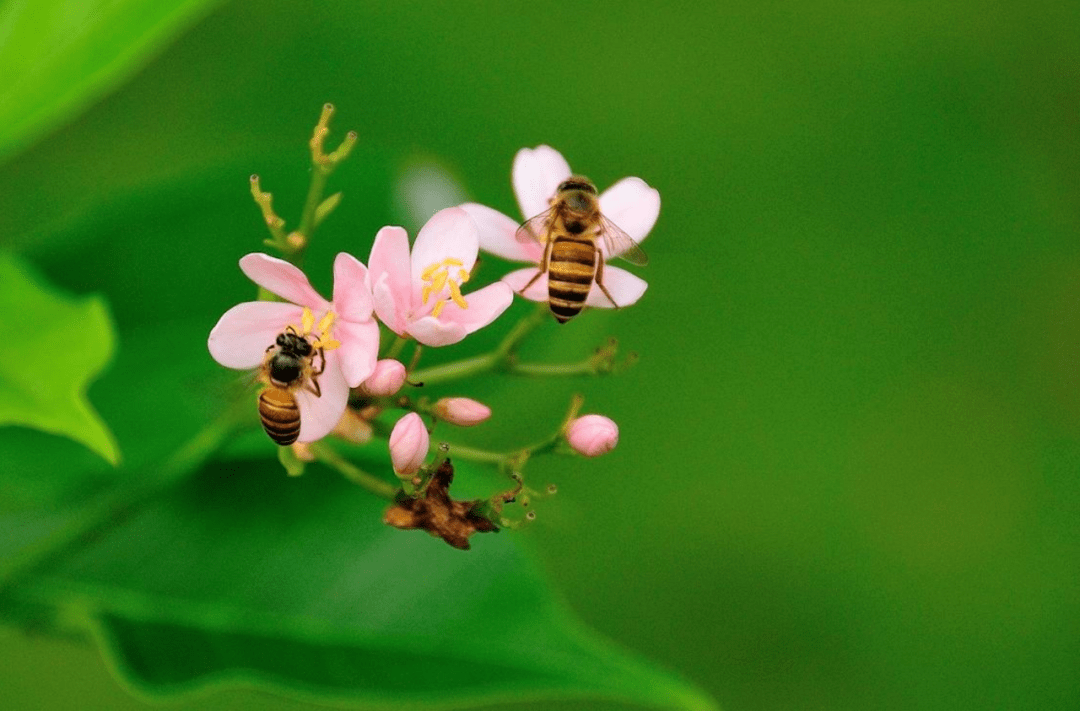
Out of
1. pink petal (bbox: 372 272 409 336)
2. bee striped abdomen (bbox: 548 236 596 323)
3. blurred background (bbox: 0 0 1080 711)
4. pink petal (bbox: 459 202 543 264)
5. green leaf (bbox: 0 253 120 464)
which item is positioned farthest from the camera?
blurred background (bbox: 0 0 1080 711)

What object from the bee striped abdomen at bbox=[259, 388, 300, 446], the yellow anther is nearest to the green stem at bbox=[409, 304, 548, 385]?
the yellow anther

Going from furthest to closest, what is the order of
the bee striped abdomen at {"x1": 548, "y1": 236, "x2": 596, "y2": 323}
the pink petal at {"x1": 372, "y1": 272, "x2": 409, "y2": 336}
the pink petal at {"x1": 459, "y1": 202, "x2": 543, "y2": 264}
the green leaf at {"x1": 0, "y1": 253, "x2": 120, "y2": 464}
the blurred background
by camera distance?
the blurred background, the pink petal at {"x1": 459, "y1": 202, "x2": 543, "y2": 264}, the bee striped abdomen at {"x1": 548, "y1": 236, "x2": 596, "y2": 323}, the pink petal at {"x1": 372, "y1": 272, "x2": 409, "y2": 336}, the green leaf at {"x1": 0, "y1": 253, "x2": 120, "y2": 464}

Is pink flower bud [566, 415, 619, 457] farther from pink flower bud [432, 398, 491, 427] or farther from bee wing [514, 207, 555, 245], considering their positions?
bee wing [514, 207, 555, 245]

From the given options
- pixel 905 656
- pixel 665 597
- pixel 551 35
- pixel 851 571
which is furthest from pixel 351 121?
pixel 905 656

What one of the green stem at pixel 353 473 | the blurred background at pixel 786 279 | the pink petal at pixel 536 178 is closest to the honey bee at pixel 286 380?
the green stem at pixel 353 473

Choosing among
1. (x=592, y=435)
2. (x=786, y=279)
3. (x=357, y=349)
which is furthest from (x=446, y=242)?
(x=786, y=279)

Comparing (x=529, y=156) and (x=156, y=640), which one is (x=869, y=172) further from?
(x=156, y=640)

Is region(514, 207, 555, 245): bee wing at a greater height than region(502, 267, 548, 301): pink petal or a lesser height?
greater

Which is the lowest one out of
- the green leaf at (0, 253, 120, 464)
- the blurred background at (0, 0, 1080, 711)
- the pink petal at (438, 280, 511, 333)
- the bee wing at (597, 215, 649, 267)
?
the green leaf at (0, 253, 120, 464)

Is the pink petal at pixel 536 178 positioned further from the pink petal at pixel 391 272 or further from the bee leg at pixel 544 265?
the pink petal at pixel 391 272
